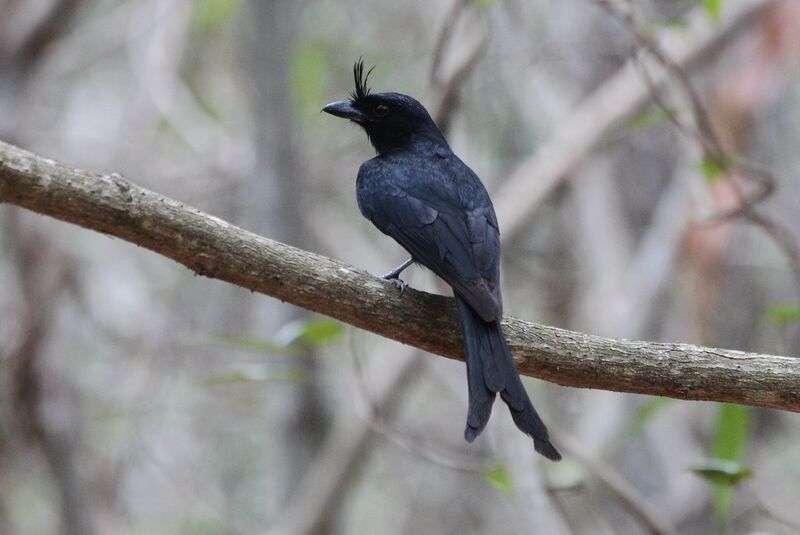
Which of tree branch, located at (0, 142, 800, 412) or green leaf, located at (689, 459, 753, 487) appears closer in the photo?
tree branch, located at (0, 142, 800, 412)

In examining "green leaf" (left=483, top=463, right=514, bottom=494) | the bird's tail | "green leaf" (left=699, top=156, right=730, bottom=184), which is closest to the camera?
the bird's tail

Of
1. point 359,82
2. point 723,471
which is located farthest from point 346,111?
point 723,471

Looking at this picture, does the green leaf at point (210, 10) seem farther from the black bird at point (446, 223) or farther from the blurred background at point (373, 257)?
the black bird at point (446, 223)

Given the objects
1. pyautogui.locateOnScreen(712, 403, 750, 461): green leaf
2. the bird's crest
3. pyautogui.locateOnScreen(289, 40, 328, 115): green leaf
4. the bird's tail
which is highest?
pyautogui.locateOnScreen(289, 40, 328, 115): green leaf

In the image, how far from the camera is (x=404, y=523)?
8.15m

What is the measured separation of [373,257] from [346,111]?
10.3 ft

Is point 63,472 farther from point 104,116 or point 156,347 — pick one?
point 104,116

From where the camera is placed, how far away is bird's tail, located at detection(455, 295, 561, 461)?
2.46 m

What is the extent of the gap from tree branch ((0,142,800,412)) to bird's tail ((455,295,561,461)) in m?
0.13

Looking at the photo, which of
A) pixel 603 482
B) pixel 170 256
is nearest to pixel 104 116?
pixel 603 482

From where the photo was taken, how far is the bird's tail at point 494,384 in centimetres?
246

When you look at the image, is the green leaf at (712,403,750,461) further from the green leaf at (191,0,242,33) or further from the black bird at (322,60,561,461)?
the green leaf at (191,0,242,33)

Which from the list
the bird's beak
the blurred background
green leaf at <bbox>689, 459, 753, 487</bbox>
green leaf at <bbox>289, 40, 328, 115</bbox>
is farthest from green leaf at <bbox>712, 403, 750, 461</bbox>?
green leaf at <bbox>289, 40, 328, 115</bbox>

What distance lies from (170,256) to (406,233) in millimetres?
928
